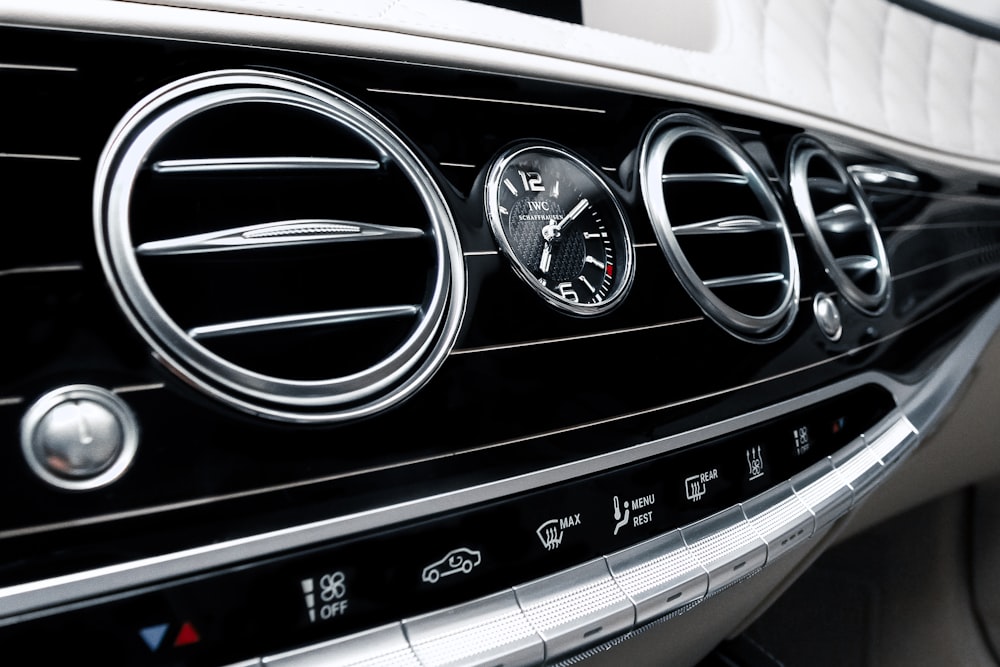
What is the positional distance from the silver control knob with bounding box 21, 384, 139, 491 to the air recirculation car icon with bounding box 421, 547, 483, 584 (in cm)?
23

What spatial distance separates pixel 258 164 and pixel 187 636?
13.7 inches

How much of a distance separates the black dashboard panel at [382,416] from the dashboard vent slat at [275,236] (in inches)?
1.1

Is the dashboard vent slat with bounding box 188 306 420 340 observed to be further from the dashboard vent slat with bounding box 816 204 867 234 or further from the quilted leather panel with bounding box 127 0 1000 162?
the dashboard vent slat with bounding box 816 204 867 234

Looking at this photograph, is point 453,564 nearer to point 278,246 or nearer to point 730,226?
point 278,246

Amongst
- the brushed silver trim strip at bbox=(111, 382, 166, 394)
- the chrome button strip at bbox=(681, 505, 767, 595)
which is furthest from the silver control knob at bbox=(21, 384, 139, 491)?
the chrome button strip at bbox=(681, 505, 767, 595)

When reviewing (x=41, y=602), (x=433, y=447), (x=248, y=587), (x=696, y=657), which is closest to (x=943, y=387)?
(x=696, y=657)

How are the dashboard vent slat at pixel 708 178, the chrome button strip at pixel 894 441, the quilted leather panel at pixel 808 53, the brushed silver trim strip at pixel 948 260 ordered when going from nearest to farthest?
the quilted leather panel at pixel 808 53, the dashboard vent slat at pixel 708 178, the chrome button strip at pixel 894 441, the brushed silver trim strip at pixel 948 260

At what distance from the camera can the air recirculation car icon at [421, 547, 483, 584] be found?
65cm

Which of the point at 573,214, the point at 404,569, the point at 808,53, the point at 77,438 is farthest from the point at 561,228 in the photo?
the point at 808,53

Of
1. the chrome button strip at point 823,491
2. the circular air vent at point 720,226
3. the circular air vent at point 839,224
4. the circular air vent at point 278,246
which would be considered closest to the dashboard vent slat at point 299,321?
the circular air vent at point 278,246

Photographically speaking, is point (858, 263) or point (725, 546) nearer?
point (725, 546)

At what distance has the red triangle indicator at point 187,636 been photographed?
1.83ft

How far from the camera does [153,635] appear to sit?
547 mm

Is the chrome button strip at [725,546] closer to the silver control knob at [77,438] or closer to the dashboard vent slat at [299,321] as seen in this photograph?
the dashboard vent slat at [299,321]
